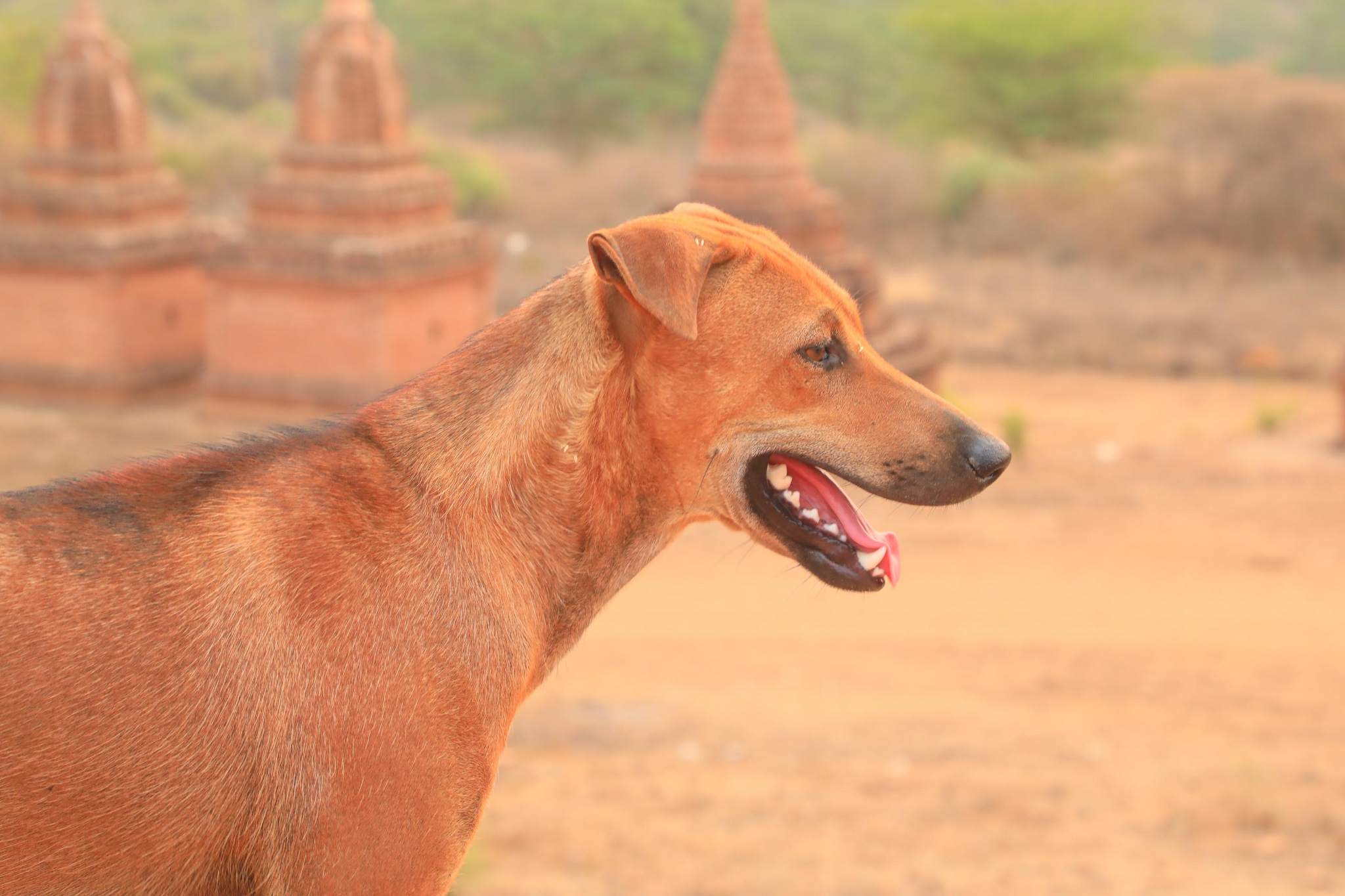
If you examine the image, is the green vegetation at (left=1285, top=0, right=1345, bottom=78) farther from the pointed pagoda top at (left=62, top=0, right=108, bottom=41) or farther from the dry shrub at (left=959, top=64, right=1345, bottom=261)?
the pointed pagoda top at (left=62, top=0, right=108, bottom=41)

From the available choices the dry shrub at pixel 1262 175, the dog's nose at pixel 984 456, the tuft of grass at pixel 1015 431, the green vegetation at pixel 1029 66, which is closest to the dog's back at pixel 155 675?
the dog's nose at pixel 984 456

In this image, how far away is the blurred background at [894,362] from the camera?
8031 mm

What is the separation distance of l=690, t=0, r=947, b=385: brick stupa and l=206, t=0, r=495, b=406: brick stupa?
3017mm

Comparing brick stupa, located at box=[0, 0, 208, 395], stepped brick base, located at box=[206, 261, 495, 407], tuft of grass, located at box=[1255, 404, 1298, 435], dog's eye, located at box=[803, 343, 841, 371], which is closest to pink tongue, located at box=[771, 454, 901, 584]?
dog's eye, located at box=[803, 343, 841, 371]

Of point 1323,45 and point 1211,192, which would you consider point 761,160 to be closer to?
point 1211,192

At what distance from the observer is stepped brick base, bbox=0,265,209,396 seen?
1650cm

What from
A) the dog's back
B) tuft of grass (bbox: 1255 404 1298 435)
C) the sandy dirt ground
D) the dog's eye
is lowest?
tuft of grass (bbox: 1255 404 1298 435)

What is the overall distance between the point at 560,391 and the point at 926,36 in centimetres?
3422

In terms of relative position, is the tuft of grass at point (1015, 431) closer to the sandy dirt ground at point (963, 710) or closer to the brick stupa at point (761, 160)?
the sandy dirt ground at point (963, 710)

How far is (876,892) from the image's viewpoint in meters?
7.09

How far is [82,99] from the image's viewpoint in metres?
16.7

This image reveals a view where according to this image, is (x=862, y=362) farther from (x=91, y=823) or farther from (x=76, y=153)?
(x=76, y=153)

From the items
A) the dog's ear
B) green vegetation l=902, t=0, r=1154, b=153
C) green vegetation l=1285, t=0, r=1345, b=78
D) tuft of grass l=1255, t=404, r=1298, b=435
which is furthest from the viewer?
green vegetation l=1285, t=0, r=1345, b=78

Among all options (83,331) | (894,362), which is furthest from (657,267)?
(83,331)
